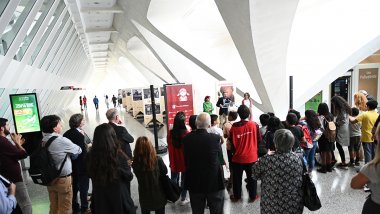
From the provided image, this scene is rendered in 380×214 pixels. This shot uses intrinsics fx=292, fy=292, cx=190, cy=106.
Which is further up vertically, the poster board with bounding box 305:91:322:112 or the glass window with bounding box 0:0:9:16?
the glass window with bounding box 0:0:9:16

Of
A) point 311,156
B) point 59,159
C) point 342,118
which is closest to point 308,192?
point 59,159

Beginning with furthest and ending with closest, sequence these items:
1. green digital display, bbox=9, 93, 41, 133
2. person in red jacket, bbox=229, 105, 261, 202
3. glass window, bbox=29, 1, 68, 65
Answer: glass window, bbox=29, 1, 68, 65 → green digital display, bbox=9, 93, 41, 133 → person in red jacket, bbox=229, 105, 261, 202

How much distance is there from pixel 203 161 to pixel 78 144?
82.9 inches

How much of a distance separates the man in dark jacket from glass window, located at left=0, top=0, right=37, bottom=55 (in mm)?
5495

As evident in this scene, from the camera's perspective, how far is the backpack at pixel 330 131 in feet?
18.3

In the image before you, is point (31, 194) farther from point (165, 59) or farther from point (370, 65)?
point (370, 65)

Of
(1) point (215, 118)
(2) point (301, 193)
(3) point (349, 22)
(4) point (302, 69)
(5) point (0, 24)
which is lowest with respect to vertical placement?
(2) point (301, 193)

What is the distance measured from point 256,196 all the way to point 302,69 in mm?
9959

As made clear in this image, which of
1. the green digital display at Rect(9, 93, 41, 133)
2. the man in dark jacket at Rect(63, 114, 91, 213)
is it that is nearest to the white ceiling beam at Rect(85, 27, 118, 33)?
the green digital display at Rect(9, 93, 41, 133)

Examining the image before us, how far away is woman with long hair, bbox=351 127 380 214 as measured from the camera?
88.9 inches

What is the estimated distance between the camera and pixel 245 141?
15.0 feet

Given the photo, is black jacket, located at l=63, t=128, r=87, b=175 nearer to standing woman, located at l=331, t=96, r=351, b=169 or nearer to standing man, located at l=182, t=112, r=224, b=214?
standing man, located at l=182, t=112, r=224, b=214

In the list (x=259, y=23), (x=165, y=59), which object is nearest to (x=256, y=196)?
(x=259, y=23)

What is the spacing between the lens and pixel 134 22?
557 inches
